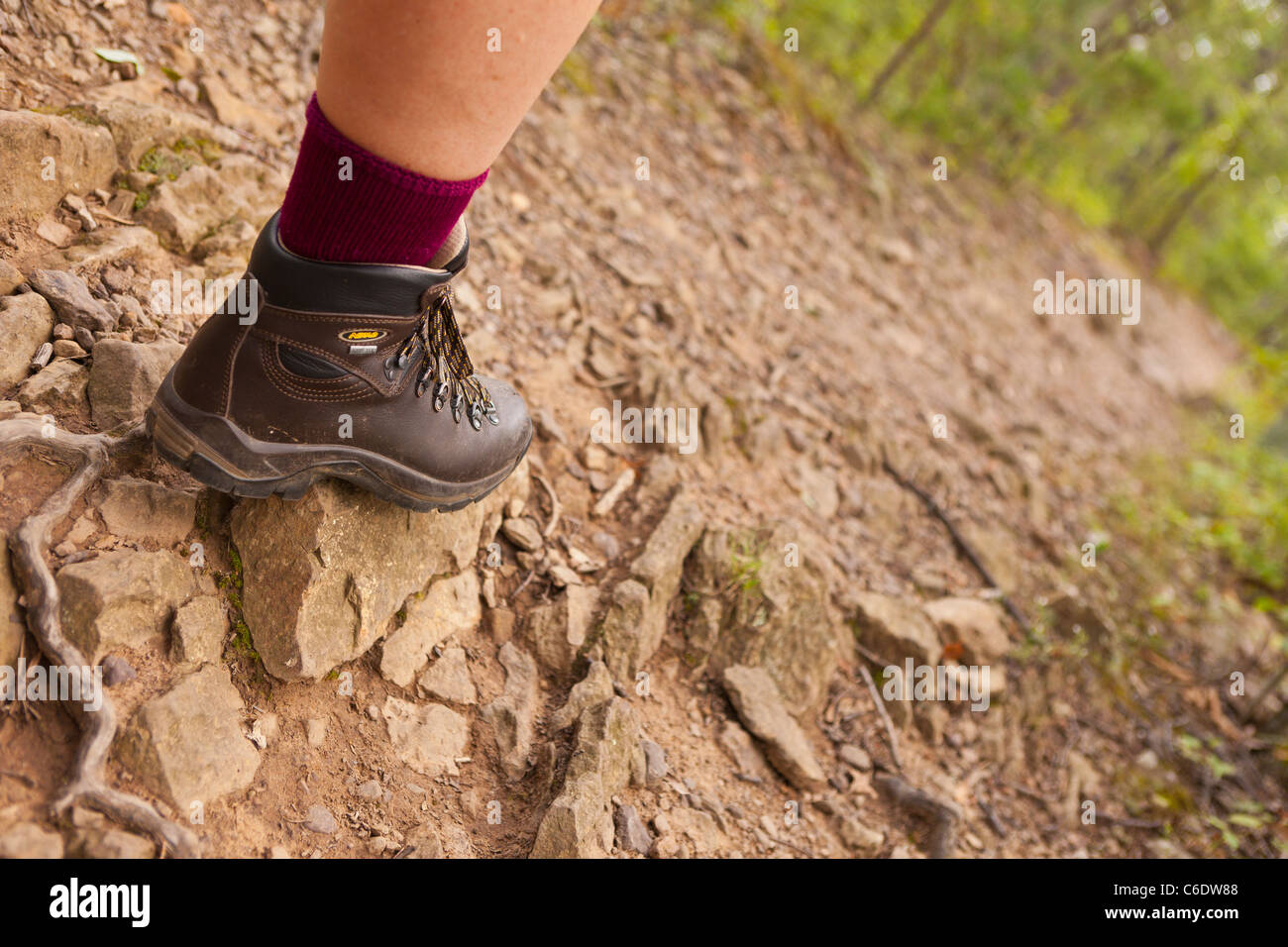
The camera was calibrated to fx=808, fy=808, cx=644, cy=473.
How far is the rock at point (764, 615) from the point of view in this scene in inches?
94.8

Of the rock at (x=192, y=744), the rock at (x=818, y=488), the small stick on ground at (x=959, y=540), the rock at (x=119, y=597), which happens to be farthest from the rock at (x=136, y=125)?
the small stick on ground at (x=959, y=540)

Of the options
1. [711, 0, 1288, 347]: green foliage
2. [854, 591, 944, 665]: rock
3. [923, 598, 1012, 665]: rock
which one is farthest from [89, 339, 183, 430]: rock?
[711, 0, 1288, 347]: green foliage

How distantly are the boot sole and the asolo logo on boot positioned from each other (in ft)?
0.66

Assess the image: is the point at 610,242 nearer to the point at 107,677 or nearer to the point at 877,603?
the point at 877,603

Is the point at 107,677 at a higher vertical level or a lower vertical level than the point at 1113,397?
lower

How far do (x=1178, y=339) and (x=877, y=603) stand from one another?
34.3 ft

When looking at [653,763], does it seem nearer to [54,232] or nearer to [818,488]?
[818,488]

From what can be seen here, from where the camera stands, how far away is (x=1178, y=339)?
35.6 ft

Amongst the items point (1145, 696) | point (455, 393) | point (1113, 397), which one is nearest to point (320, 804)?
point (455, 393)

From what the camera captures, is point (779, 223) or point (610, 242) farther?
point (779, 223)

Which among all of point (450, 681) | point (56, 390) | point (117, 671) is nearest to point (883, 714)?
point (450, 681)

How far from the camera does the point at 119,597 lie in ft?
4.78

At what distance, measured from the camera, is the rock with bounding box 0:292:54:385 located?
164 cm

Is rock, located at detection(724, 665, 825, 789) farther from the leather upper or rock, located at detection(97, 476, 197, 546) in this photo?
rock, located at detection(97, 476, 197, 546)
